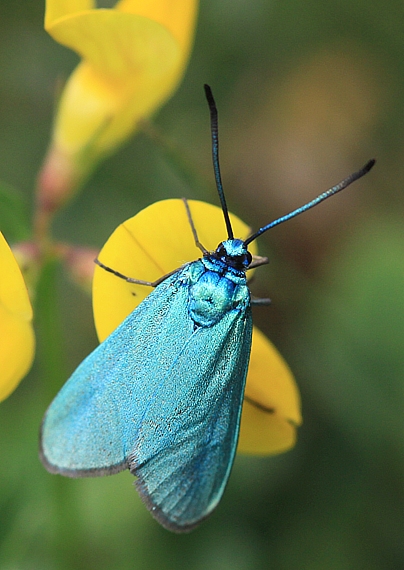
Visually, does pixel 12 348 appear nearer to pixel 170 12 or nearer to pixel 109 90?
pixel 109 90

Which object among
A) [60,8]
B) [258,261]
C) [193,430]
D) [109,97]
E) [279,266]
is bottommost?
[279,266]

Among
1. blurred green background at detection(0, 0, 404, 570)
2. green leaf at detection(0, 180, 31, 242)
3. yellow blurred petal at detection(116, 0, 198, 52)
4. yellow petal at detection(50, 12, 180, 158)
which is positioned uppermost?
yellow blurred petal at detection(116, 0, 198, 52)

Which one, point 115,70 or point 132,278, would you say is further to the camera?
point 115,70

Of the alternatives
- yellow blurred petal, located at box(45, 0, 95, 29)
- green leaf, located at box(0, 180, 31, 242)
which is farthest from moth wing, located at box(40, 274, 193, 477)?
yellow blurred petal, located at box(45, 0, 95, 29)

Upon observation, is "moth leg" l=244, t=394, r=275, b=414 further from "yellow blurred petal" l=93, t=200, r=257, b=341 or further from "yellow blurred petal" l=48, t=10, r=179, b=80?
"yellow blurred petal" l=48, t=10, r=179, b=80

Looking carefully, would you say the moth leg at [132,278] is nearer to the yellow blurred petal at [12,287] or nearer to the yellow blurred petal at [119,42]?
the yellow blurred petal at [12,287]

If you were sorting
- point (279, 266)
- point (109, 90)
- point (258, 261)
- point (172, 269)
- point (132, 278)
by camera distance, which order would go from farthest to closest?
point (279, 266), point (109, 90), point (258, 261), point (172, 269), point (132, 278)

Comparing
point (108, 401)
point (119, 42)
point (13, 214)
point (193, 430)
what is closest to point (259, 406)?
point (193, 430)
